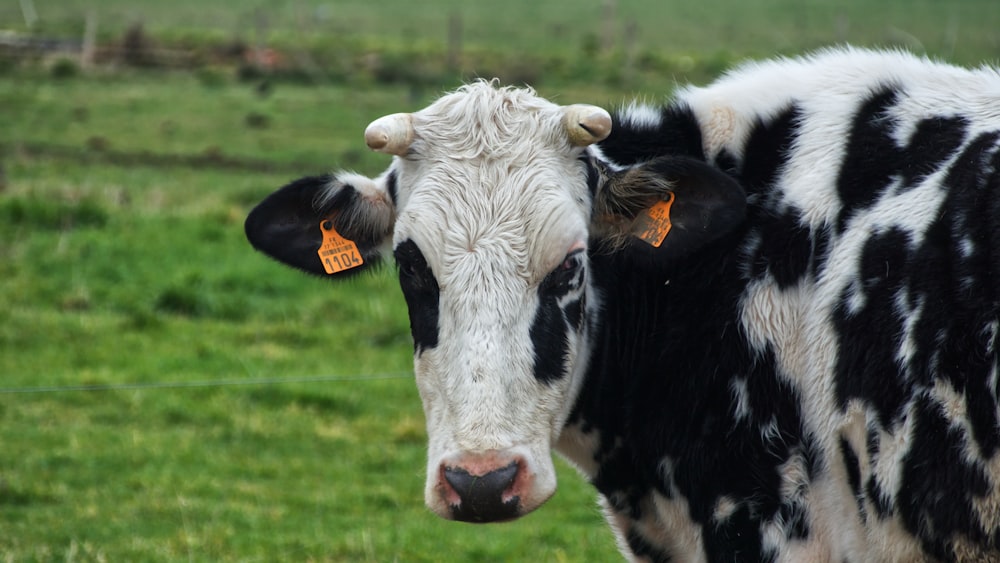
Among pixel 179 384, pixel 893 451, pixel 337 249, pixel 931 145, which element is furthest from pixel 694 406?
pixel 179 384

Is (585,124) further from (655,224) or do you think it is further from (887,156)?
(887,156)

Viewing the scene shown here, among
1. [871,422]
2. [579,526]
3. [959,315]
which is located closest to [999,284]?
[959,315]

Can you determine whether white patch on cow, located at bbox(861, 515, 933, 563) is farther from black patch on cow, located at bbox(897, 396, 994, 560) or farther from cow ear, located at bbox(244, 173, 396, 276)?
cow ear, located at bbox(244, 173, 396, 276)

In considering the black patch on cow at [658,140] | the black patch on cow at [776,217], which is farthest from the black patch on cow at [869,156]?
the black patch on cow at [658,140]

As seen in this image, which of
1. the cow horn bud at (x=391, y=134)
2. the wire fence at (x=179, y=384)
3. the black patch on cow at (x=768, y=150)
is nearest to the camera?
the cow horn bud at (x=391, y=134)

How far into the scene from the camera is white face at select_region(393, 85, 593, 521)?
356cm

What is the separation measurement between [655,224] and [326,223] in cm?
120

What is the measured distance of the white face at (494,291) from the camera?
3.56 metres

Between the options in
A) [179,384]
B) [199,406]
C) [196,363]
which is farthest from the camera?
[196,363]

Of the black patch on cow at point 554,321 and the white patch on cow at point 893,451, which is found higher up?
the black patch on cow at point 554,321

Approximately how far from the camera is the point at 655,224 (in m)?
4.05

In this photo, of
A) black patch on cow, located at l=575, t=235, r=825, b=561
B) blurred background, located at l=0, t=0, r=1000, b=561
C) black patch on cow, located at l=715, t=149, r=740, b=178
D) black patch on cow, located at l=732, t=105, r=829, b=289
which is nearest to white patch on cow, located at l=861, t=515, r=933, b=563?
black patch on cow, located at l=575, t=235, r=825, b=561

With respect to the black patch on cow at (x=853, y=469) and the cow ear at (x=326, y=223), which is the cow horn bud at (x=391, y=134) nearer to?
the cow ear at (x=326, y=223)

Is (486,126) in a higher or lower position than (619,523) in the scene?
higher
